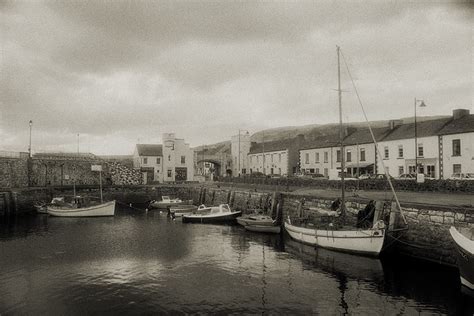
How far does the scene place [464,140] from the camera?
3856 cm

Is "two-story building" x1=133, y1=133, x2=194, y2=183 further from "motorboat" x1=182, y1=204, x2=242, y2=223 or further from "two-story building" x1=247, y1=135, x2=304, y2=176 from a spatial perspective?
"motorboat" x1=182, y1=204, x2=242, y2=223

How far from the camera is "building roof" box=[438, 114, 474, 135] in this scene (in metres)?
38.7

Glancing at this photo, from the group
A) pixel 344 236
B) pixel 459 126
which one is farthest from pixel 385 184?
pixel 459 126

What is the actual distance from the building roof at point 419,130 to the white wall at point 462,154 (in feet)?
6.82

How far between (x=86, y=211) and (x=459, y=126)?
44180mm

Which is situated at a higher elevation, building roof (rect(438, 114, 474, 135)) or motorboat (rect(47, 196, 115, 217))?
building roof (rect(438, 114, 474, 135))

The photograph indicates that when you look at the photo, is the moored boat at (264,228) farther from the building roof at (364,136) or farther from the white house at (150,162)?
the white house at (150,162)

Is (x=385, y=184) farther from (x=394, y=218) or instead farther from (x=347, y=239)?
(x=347, y=239)

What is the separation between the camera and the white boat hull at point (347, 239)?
73.5ft

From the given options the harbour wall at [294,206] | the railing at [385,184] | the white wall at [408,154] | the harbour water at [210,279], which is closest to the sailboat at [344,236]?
the harbour water at [210,279]

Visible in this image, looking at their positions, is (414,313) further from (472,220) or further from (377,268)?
(472,220)

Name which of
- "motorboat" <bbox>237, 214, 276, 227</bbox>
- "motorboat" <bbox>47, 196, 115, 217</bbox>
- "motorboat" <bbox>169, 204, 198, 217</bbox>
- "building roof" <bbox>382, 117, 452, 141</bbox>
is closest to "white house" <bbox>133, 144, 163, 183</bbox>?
"motorboat" <bbox>47, 196, 115, 217</bbox>

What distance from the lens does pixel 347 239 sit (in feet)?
77.7

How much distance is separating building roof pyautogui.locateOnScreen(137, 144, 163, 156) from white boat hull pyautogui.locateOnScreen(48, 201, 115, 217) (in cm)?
2799
